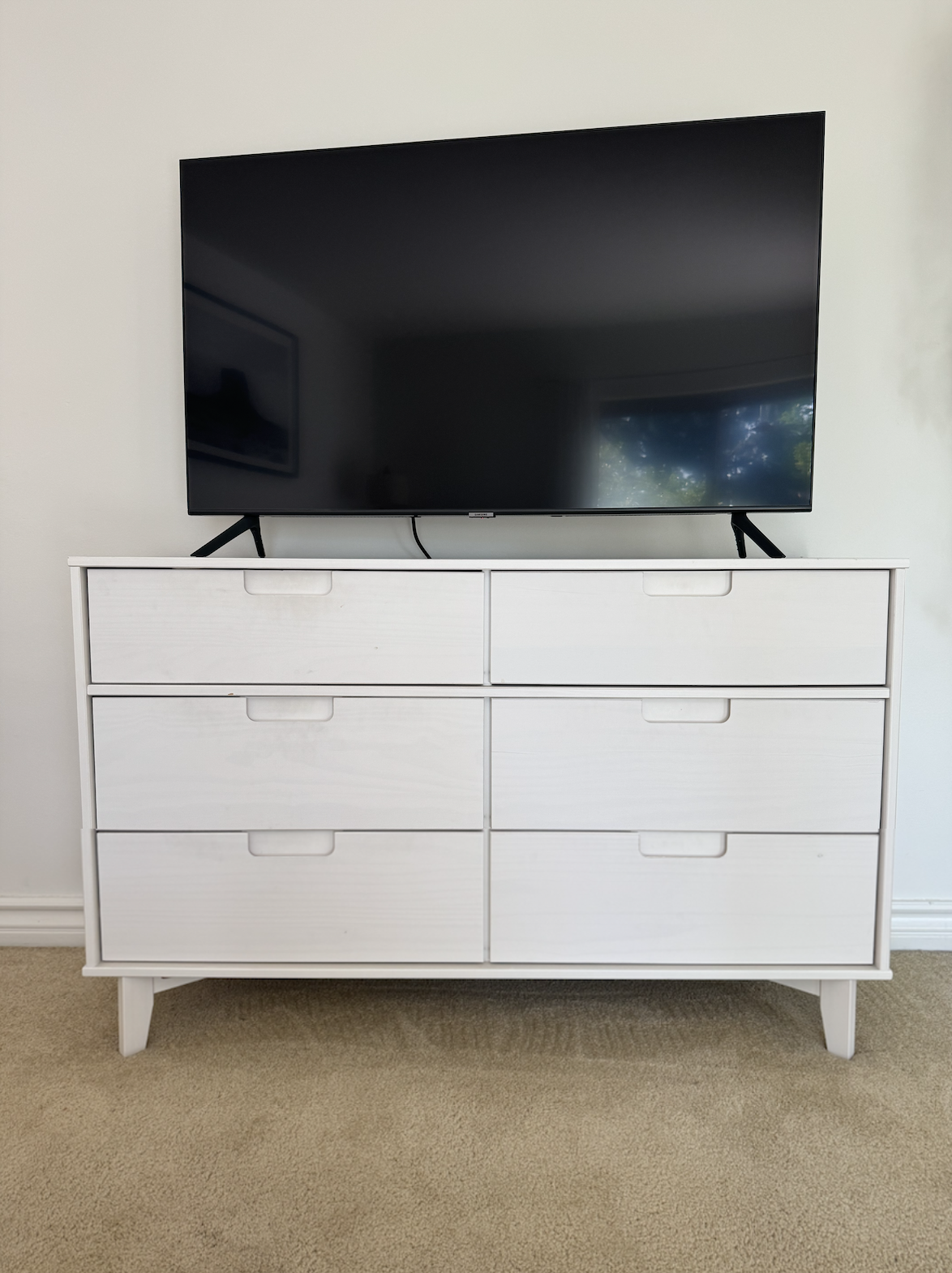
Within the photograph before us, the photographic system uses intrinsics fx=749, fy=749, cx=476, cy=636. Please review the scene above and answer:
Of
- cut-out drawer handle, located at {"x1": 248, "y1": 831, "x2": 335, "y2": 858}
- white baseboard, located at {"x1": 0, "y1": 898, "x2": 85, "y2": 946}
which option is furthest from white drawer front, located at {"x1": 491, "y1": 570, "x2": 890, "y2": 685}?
white baseboard, located at {"x1": 0, "y1": 898, "x2": 85, "y2": 946}

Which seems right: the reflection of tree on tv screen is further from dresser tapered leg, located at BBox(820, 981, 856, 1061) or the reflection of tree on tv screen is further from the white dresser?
dresser tapered leg, located at BBox(820, 981, 856, 1061)

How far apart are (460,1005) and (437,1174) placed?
380mm

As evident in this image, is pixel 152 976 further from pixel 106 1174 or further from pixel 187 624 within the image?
pixel 187 624

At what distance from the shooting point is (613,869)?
1142 mm

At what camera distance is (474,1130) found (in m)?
0.99

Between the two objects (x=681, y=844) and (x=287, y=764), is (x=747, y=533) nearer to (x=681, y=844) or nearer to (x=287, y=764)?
(x=681, y=844)

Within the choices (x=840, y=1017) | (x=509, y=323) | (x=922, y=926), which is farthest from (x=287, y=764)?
(x=922, y=926)

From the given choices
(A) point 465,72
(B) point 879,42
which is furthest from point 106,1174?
(B) point 879,42

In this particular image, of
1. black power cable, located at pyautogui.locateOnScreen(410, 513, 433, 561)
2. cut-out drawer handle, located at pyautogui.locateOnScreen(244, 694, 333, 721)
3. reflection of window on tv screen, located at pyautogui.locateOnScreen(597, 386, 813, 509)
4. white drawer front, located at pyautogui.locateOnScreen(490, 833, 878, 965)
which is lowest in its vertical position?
white drawer front, located at pyautogui.locateOnScreen(490, 833, 878, 965)

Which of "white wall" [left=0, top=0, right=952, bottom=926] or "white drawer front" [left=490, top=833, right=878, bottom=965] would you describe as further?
"white wall" [left=0, top=0, right=952, bottom=926]

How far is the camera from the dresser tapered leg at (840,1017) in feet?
3.79

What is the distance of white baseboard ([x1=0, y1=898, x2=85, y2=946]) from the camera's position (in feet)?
5.11

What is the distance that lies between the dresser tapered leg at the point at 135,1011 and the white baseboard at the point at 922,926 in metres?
1.40

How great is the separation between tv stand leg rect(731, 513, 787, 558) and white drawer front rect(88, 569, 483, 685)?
1.67ft
